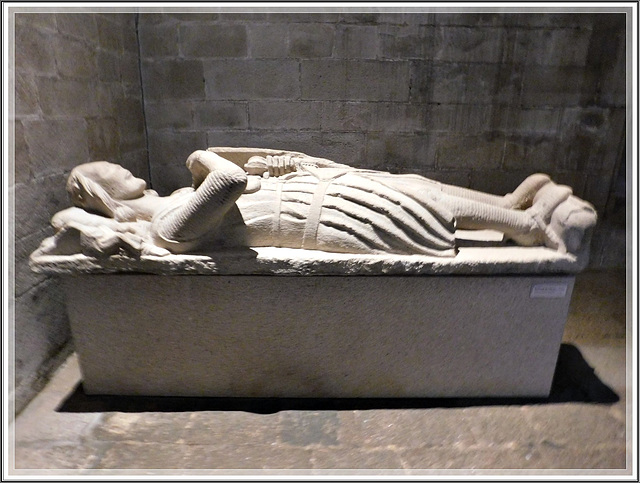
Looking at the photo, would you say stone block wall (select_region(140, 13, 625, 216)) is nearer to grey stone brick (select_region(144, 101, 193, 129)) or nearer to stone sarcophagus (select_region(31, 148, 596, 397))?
grey stone brick (select_region(144, 101, 193, 129))

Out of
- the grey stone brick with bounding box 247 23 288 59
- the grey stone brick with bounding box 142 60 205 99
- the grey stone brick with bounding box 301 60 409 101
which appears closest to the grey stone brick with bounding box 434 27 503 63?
the grey stone brick with bounding box 301 60 409 101

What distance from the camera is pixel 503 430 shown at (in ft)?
6.30

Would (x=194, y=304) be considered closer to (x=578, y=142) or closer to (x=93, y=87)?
(x=93, y=87)

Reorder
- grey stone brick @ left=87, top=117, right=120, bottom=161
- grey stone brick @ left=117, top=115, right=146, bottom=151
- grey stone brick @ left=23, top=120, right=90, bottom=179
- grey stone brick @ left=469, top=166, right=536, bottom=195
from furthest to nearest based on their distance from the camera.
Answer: grey stone brick @ left=469, top=166, right=536, bottom=195, grey stone brick @ left=117, top=115, right=146, bottom=151, grey stone brick @ left=87, top=117, right=120, bottom=161, grey stone brick @ left=23, top=120, right=90, bottom=179

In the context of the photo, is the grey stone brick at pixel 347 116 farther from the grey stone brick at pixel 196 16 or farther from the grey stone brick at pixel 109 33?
the grey stone brick at pixel 109 33

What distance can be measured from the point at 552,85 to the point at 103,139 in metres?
3.10

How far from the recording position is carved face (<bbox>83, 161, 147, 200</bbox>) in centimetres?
197

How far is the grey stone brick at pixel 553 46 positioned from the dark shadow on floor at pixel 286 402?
224 cm

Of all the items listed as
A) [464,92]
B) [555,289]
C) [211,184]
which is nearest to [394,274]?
[555,289]

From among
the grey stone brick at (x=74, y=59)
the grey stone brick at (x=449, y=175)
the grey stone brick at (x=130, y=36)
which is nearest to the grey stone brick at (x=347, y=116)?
the grey stone brick at (x=449, y=175)

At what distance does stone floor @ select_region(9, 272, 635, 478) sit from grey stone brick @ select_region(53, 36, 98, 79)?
1587 mm

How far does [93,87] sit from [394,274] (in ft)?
6.96

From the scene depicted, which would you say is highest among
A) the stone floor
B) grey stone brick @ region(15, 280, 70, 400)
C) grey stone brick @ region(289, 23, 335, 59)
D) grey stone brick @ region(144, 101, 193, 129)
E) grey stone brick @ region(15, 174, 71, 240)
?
grey stone brick @ region(289, 23, 335, 59)

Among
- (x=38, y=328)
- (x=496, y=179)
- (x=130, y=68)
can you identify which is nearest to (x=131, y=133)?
(x=130, y=68)
